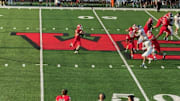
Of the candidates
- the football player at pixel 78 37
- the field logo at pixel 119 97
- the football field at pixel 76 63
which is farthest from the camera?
the football player at pixel 78 37

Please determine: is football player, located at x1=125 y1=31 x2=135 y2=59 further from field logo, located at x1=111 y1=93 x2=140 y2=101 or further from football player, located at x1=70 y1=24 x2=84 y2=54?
field logo, located at x1=111 y1=93 x2=140 y2=101

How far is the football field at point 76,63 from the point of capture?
1906cm

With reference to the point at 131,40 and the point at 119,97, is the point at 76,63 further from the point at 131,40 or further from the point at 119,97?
the point at 119,97

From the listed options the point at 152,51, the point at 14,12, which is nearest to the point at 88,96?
the point at 152,51

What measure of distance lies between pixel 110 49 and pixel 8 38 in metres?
5.11

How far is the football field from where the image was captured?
19061 mm

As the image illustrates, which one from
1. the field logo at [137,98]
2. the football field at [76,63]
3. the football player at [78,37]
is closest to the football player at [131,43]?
the football field at [76,63]

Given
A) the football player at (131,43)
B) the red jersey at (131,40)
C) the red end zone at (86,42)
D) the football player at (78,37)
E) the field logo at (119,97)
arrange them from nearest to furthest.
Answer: the field logo at (119,97) → the football player at (131,43) → the red jersey at (131,40) → the football player at (78,37) → the red end zone at (86,42)

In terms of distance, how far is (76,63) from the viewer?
22.8 m

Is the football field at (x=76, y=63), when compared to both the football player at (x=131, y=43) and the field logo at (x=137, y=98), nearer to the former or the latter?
the field logo at (x=137, y=98)

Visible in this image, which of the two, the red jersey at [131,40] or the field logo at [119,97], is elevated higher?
the red jersey at [131,40]

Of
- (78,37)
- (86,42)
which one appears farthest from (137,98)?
(86,42)

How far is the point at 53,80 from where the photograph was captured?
20.3 metres

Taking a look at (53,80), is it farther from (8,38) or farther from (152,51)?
(8,38)
